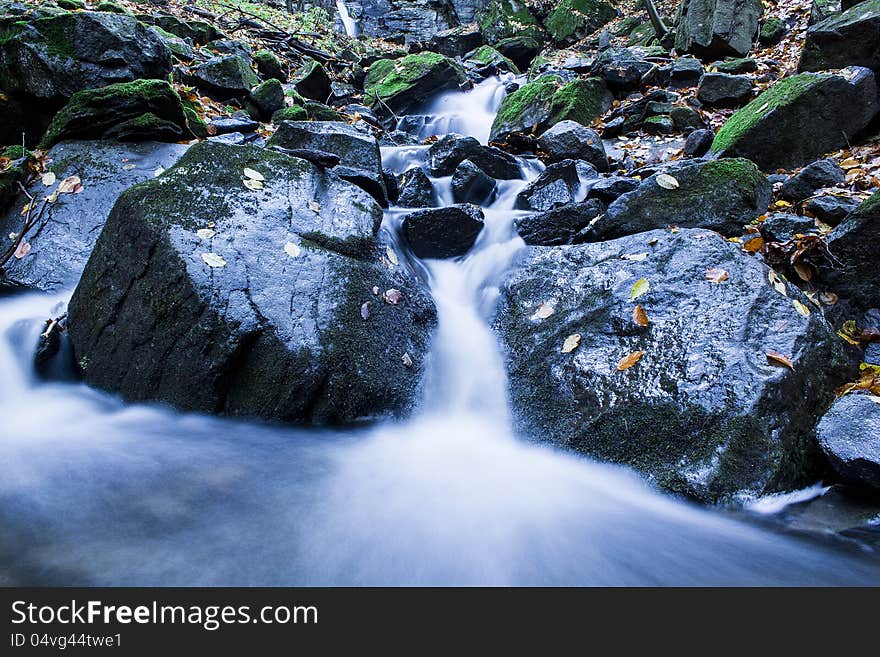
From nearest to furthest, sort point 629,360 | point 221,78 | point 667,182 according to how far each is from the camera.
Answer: point 629,360
point 667,182
point 221,78

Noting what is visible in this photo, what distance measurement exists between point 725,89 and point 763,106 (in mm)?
3248

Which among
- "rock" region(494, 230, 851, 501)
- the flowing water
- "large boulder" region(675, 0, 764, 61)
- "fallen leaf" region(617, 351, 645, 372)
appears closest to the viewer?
the flowing water

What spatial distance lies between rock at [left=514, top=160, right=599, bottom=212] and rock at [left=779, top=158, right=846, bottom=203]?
2224 mm

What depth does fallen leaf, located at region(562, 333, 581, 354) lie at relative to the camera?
3.06 meters

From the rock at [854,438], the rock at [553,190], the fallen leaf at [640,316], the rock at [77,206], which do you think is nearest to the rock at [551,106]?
the rock at [553,190]

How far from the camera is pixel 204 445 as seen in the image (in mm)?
2771

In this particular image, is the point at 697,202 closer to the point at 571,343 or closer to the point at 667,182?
the point at 667,182

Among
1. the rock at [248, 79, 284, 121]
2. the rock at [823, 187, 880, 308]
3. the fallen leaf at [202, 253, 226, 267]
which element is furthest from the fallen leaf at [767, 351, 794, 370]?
the rock at [248, 79, 284, 121]

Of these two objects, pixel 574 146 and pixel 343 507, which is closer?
pixel 343 507

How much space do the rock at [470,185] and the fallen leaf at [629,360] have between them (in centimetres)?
408

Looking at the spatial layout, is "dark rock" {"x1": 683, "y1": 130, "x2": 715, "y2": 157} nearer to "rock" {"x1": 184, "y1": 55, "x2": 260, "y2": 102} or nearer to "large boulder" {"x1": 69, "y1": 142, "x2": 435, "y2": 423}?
"large boulder" {"x1": 69, "y1": 142, "x2": 435, "y2": 423}

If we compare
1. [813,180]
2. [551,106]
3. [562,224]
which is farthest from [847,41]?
[562,224]

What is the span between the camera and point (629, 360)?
2836 millimetres
